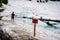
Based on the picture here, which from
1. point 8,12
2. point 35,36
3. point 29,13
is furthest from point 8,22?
point 35,36

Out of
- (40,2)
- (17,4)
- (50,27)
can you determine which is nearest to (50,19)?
(50,27)

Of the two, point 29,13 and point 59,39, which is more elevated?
point 29,13

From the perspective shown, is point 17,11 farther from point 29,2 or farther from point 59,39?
point 59,39

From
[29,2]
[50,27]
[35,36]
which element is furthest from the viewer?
[29,2]

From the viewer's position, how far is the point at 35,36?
271 centimetres

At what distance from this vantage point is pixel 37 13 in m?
3.27

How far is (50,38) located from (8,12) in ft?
3.29

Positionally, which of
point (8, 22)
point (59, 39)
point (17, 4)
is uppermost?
point (17, 4)

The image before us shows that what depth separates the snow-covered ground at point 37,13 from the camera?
9.35 feet

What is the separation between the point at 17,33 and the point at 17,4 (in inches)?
31.0

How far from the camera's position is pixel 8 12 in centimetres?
320

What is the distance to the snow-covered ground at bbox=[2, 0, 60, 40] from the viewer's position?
112 inches

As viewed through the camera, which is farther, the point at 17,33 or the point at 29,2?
the point at 29,2

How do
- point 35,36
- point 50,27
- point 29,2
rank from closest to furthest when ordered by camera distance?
point 35,36
point 50,27
point 29,2
